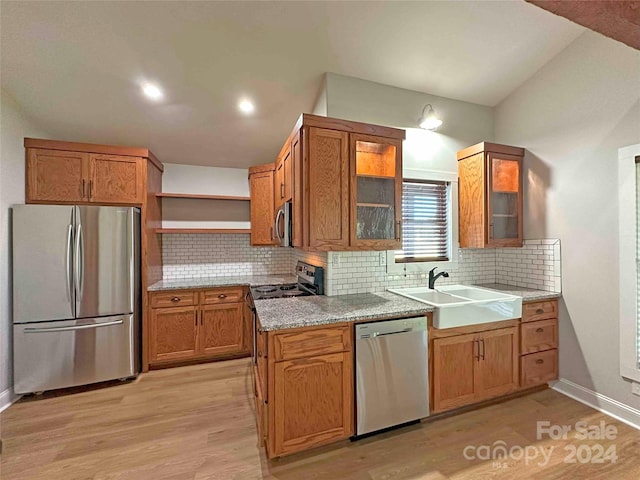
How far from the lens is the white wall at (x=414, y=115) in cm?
255

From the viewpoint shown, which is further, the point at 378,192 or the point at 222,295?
the point at 222,295

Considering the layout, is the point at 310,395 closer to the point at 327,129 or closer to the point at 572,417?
the point at 327,129

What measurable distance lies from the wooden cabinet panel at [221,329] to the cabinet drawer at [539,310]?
299 cm

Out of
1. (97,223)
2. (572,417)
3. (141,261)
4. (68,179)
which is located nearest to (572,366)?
(572,417)

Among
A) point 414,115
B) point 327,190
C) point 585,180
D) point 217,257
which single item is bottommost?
point 217,257

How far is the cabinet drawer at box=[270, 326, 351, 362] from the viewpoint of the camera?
5.62 ft

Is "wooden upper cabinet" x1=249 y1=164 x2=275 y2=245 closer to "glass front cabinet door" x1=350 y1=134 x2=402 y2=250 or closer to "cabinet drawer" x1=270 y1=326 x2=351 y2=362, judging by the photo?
"glass front cabinet door" x1=350 y1=134 x2=402 y2=250

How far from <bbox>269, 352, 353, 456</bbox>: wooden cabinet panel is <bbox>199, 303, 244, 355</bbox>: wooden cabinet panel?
180 cm

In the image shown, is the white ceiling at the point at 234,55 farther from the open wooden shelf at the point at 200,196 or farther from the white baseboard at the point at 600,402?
the white baseboard at the point at 600,402

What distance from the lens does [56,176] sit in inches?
108

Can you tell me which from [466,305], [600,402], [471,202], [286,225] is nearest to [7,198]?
[286,225]

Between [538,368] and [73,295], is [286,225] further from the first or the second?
[538,368]

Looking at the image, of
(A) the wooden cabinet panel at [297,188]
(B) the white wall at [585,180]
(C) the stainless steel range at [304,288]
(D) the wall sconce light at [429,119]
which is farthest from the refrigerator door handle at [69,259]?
(B) the white wall at [585,180]

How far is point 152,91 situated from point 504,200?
12.2 feet
